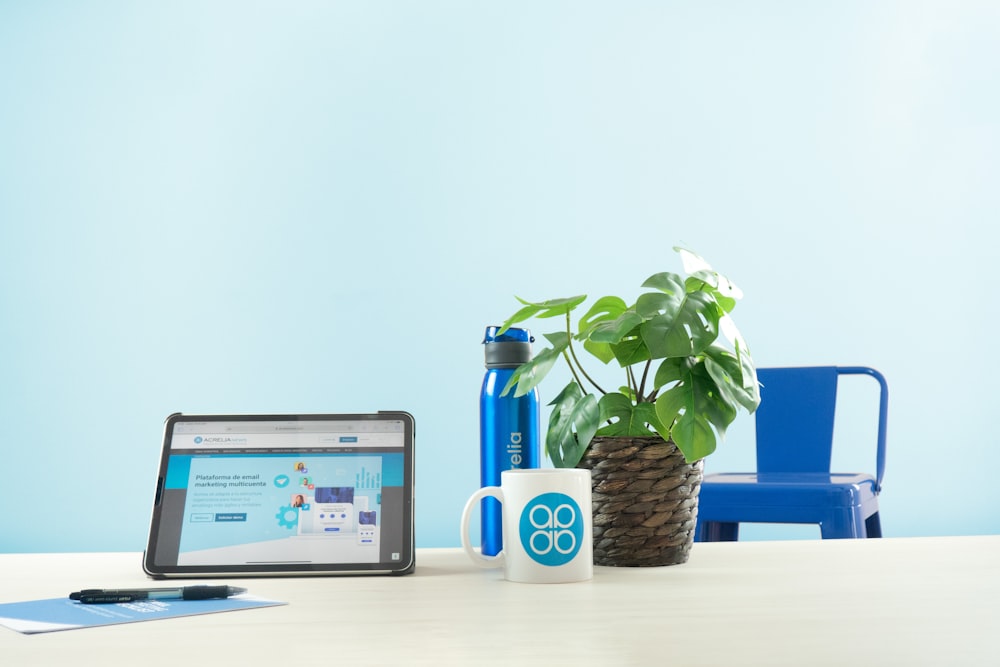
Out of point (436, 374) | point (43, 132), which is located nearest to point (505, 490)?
point (436, 374)

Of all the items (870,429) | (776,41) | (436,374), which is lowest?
(870,429)

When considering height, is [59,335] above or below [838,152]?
below

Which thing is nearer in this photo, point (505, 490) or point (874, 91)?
point (505, 490)

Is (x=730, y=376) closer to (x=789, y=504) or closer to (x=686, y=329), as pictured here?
(x=686, y=329)

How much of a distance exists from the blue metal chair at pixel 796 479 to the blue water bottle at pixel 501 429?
78 cm

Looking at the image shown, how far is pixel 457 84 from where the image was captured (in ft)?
12.7

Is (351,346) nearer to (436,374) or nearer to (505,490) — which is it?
(436,374)

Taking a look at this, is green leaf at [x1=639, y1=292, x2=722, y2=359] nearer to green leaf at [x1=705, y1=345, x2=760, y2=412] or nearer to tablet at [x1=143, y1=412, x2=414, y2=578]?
green leaf at [x1=705, y1=345, x2=760, y2=412]

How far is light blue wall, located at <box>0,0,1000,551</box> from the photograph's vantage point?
3777mm

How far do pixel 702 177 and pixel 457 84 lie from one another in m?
1.21

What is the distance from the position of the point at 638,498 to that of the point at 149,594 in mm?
417

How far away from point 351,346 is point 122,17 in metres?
1.88

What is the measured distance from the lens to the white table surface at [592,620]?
0.48 m

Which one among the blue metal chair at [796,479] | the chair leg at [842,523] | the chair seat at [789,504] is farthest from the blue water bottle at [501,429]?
the chair leg at [842,523]
